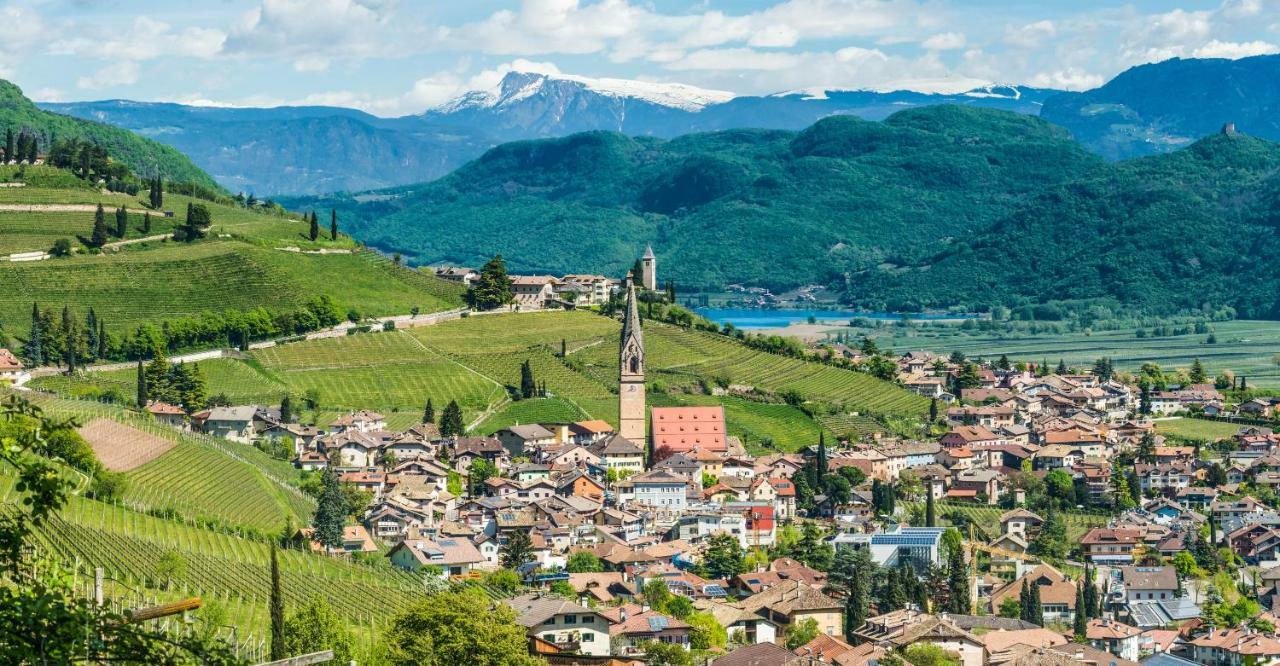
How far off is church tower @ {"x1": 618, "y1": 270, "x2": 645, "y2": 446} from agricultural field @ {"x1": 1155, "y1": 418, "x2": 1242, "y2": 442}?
27254mm

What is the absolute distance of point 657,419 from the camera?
241ft

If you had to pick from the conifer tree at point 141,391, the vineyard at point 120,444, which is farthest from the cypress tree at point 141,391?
the vineyard at point 120,444

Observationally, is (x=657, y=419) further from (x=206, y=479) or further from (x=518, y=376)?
(x=206, y=479)

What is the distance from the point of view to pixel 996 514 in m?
68.6

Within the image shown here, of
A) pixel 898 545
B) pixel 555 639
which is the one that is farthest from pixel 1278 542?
pixel 555 639

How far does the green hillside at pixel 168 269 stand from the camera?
3233 inches

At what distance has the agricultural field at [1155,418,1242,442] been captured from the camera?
8588 cm

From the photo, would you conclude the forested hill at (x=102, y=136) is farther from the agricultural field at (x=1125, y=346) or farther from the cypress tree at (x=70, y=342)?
the cypress tree at (x=70, y=342)

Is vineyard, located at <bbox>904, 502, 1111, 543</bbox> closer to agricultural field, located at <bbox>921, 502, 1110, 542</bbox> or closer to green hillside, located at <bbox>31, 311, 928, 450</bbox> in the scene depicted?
agricultural field, located at <bbox>921, 502, 1110, 542</bbox>

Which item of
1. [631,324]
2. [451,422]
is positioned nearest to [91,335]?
[451,422]

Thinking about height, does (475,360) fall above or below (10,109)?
below

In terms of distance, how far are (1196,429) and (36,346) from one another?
53.3 meters

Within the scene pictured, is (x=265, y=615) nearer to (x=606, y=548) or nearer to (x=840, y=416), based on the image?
(x=606, y=548)

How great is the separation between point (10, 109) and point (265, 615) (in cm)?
14187
